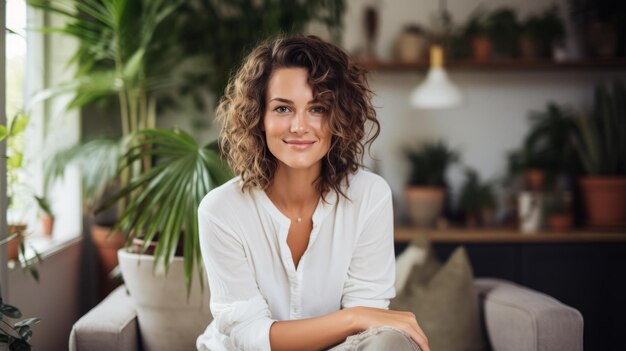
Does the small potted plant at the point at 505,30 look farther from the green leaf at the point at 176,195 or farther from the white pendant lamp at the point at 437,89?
the green leaf at the point at 176,195

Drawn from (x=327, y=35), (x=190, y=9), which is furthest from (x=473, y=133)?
(x=190, y=9)

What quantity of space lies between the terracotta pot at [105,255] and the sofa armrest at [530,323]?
5.24ft

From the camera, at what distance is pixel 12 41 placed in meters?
2.19

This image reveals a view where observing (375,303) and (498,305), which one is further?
(498,305)

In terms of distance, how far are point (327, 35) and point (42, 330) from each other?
2.02 metres

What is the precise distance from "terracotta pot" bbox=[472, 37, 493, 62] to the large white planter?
2086 millimetres

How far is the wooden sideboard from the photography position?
292 cm

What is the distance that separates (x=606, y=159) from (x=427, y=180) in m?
0.88

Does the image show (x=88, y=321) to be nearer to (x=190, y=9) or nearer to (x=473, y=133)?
(x=190, y=9)

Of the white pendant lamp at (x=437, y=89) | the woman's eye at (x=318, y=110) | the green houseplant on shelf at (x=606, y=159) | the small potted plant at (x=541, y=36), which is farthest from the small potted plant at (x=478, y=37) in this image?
the woman's eye at (x=318, y=110)

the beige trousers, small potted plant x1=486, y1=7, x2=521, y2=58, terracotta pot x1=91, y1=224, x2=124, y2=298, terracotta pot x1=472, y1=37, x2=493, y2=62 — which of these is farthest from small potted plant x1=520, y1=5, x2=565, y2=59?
the beige trousers

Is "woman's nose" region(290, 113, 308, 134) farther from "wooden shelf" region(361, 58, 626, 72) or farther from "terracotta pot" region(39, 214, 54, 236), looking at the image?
"wooden shelf" region(361, 58, 626, 72)

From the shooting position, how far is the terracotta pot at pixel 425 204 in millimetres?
3201

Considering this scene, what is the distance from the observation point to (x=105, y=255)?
8.97 ft
